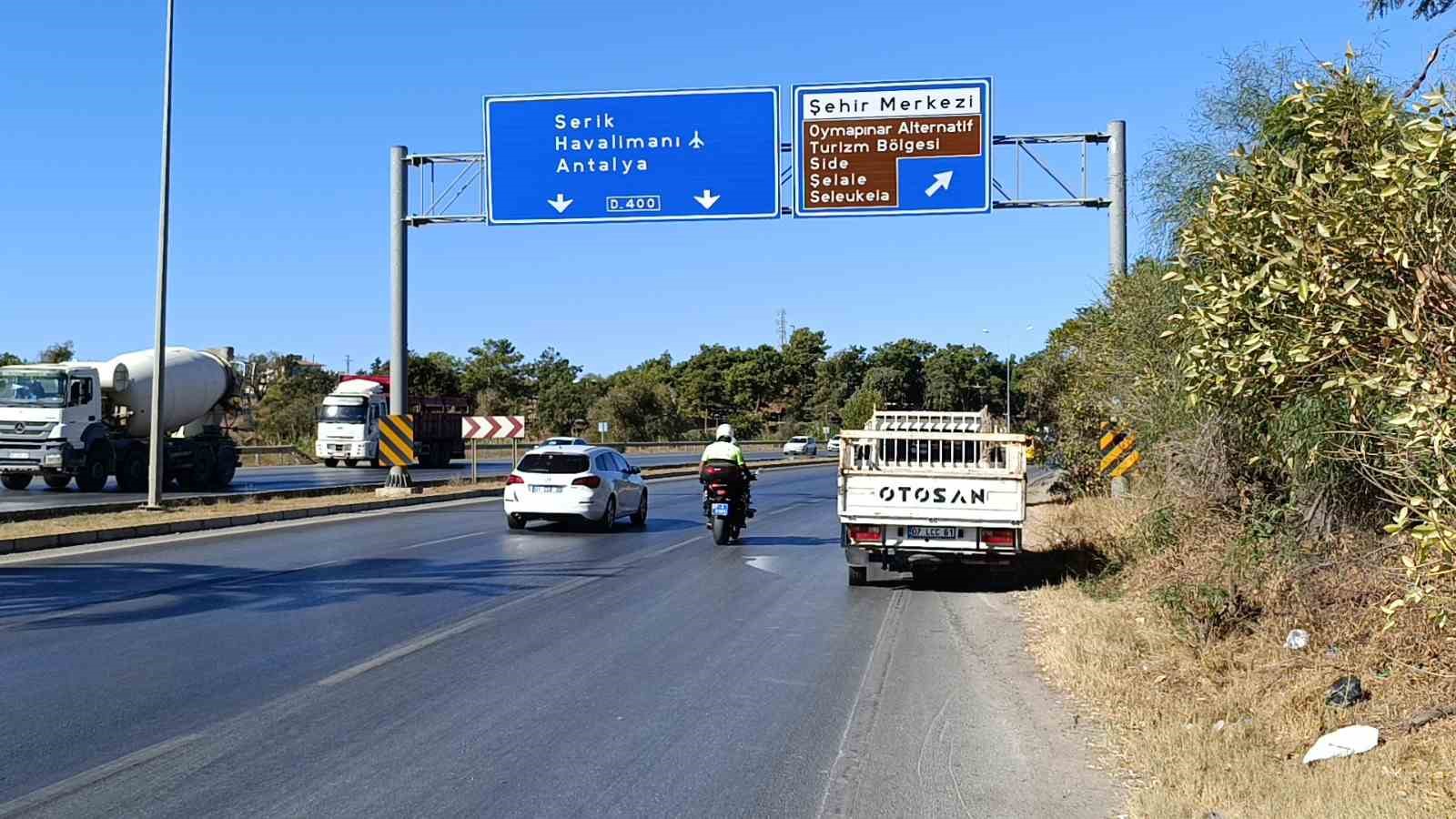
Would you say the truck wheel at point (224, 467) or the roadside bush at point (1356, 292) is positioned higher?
the roadside bush at point (1356, 292)

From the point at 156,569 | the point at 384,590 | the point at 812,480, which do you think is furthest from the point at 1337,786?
the point at 812,480

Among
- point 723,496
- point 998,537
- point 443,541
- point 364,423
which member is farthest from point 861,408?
point 998,537

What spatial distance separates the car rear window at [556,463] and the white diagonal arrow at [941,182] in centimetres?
791

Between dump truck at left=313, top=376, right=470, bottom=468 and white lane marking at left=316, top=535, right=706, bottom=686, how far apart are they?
33.6m

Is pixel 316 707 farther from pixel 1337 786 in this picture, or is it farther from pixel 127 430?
pixel 127 430

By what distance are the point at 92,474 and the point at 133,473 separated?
1198 millimetres

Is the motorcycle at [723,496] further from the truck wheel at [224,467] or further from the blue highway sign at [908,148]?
the truck wheel at [224,467]

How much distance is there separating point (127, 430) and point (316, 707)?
27.1 meters

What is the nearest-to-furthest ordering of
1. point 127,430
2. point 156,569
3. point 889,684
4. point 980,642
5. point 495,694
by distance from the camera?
point 495,694 → point 889,684 → point 980,642 → point 156,569 → point 127,430

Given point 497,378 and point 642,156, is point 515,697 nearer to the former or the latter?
point 642,156

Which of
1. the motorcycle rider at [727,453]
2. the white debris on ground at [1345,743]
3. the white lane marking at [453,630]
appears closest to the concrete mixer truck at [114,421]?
the motorcycle rider at [727,453]

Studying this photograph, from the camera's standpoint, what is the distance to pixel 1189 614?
9297 mm

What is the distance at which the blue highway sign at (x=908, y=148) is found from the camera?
23.1 metres

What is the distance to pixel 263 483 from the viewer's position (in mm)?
35844
